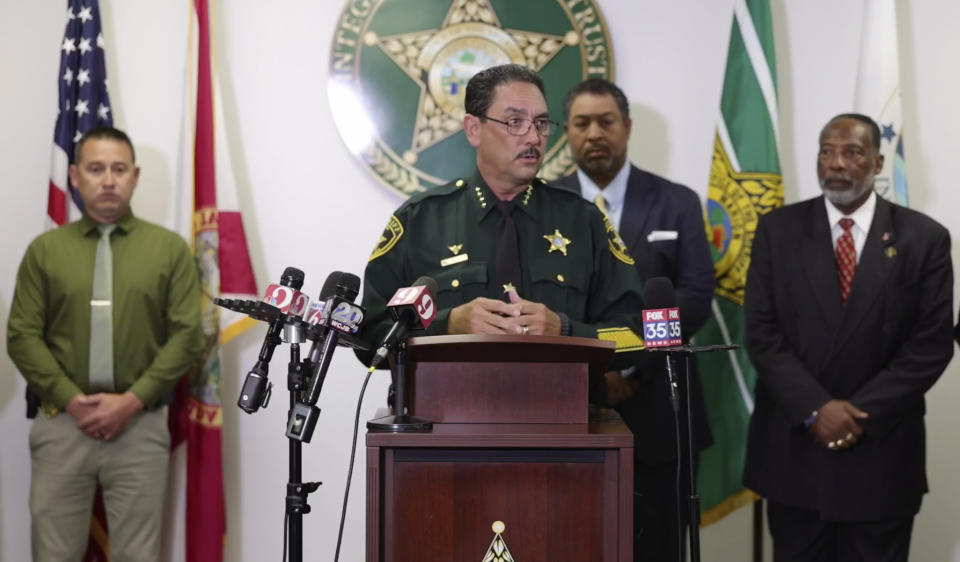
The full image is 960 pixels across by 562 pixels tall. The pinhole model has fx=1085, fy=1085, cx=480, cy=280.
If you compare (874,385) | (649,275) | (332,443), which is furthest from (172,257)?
(874,385)

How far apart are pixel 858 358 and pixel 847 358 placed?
36 mm

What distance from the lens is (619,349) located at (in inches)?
105

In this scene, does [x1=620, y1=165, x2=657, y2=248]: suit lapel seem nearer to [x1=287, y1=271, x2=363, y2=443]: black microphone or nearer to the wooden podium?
the wooden podium

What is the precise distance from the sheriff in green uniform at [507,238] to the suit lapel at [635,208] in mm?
1036

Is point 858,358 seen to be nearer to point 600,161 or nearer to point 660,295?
point 600,161

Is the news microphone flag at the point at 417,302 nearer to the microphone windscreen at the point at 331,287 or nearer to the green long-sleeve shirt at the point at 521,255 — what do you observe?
the microphone windscreen at the point at 331,287

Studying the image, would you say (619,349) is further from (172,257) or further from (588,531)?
(172,257)

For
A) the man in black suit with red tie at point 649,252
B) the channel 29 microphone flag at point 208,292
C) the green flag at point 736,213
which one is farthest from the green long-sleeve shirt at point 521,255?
the channel 29 microphone flag at point 208,292

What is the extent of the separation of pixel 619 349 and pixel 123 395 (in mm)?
2285

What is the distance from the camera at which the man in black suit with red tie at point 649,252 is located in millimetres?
3840

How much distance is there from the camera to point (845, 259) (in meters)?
3.89

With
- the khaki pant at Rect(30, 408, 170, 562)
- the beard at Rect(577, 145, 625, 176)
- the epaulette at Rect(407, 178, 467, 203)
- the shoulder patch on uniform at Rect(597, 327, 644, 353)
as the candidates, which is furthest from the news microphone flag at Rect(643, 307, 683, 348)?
the khaki pant at Rect(30, 408, 170, 562)

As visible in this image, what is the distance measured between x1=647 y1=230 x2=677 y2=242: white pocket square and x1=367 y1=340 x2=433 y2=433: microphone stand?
1977 millimetres

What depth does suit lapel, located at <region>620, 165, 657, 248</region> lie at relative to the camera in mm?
4023
